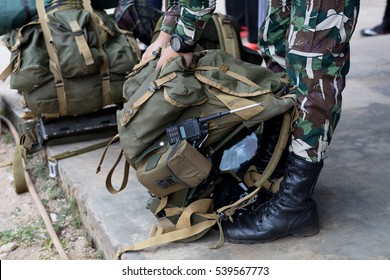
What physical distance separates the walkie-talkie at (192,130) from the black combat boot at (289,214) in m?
0.34

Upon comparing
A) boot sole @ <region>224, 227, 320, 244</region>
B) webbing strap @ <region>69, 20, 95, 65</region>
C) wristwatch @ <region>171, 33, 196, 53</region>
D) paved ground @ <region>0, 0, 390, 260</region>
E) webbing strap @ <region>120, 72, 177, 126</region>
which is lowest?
paved ground @ <region>0, 0, 390, 260</region>

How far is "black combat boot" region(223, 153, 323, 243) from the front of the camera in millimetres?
2367

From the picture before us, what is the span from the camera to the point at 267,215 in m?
2.44

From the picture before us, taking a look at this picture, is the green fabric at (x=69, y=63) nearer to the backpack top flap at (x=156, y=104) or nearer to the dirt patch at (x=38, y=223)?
the dirt patch at (x=38, y=223)

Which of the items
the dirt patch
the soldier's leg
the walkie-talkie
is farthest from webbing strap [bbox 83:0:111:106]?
the soldier's leg

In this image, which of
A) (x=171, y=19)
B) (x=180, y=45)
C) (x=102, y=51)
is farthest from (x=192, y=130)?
(x=102, y=51)

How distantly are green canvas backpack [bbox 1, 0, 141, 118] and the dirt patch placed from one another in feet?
1.41

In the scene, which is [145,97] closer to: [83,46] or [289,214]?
[289,214]

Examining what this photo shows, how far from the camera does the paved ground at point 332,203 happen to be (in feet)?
7.80

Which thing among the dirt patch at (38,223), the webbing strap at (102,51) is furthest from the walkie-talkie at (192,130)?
the webbing strap at (102,51)

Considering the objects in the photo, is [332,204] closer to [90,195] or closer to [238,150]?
[238,150]

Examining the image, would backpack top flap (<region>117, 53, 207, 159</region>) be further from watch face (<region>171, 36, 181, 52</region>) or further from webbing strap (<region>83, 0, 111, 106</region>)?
webbing strap (<region>83, 0, 111, 106</region>)
